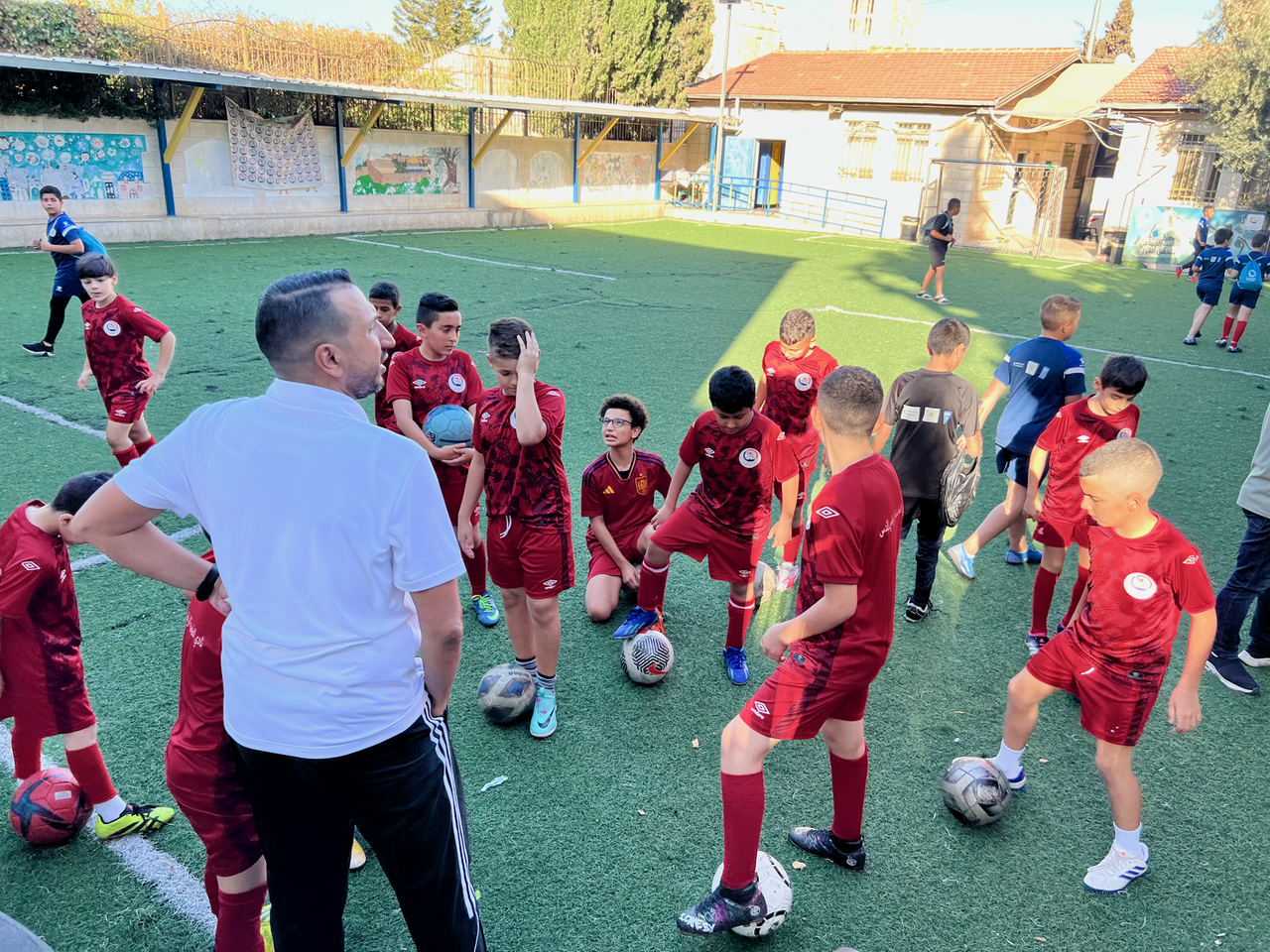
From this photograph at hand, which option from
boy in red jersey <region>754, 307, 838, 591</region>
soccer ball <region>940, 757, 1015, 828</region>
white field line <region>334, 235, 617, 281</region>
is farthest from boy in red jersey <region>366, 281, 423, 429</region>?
white field line <region>334, 235, 617, 281</region>

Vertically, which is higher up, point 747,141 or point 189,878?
point 747,141

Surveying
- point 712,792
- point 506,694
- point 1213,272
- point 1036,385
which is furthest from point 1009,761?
point 1213,272

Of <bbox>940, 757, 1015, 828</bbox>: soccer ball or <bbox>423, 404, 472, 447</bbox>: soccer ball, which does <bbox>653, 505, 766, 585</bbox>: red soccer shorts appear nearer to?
<bbox>423, 404, 472, 447</bbox>: soccer ball

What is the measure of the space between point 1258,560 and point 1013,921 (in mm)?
2670

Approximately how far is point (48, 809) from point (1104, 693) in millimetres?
4111

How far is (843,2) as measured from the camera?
5166 centimetres

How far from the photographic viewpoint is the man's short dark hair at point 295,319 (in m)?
1.95

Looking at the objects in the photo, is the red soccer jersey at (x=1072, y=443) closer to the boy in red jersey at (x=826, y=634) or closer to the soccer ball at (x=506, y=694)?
the boy in red jersey at (x=826, y=634)

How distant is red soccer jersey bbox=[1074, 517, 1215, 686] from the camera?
307 centimetres

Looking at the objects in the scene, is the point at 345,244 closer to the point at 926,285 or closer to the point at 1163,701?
the point at 926,285

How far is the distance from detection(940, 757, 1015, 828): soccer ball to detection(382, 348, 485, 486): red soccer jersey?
3.14 m

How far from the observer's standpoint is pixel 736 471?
447cm

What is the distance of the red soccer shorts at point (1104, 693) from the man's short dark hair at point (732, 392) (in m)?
1.81

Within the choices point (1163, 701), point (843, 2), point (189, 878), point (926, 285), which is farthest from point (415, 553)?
point (843, 2)
